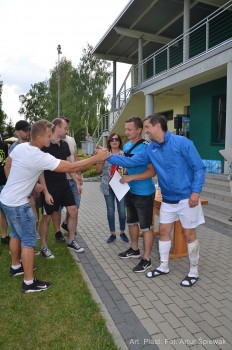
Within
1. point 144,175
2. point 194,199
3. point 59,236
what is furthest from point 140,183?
point 59,236

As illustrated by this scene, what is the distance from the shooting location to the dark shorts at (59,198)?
437 centimetres

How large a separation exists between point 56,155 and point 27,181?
1229mm

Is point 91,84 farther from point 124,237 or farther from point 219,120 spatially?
point 124,237

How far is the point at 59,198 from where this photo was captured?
14.6 feet

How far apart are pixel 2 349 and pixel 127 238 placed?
3.07m

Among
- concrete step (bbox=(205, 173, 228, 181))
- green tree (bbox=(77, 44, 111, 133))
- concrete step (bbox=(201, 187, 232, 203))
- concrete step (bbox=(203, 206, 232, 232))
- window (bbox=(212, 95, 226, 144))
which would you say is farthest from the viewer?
green tree (bbox=(77, 44, 111, 133))

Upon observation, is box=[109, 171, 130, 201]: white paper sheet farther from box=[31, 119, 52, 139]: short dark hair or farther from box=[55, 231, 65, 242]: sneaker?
box=[55, 231, 65, 242]: sneaker

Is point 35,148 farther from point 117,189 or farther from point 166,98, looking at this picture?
point 166,98

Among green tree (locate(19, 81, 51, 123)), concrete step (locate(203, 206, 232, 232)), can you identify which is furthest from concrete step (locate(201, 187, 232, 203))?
green tree (locate(19, 81, 51, 123))

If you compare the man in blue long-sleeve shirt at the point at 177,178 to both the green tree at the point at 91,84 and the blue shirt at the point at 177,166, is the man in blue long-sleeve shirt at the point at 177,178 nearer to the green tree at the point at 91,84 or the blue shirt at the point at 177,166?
the blue shirt at the point at 177,166

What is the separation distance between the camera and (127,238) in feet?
17.6

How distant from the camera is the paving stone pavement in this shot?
265 centimetres

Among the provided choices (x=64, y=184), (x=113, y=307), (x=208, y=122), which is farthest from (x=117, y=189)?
(x=208, y=122)

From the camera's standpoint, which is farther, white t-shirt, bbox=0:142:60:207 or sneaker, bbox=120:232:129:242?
sneaker, bbox=120:232:129:242
